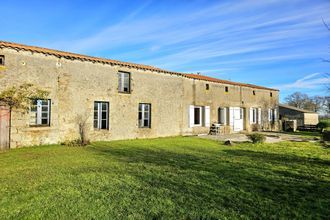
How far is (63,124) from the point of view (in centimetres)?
1248

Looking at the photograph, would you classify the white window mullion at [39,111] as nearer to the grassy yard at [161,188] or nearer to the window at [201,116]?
the grassy yard at [161,188]

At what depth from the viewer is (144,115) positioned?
1603 centimetres

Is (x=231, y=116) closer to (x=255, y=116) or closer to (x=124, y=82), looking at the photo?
(x=255, y=116)

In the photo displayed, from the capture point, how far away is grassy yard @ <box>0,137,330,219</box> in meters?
4.05

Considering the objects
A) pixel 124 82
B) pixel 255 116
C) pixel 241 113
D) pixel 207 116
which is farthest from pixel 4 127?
pixel 255 116

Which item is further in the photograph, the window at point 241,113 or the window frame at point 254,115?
the window frame at point 254,115

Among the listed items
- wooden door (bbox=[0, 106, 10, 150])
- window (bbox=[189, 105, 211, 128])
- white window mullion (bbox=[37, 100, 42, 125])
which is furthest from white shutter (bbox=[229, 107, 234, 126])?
wooden door (bbox=[0, 106, 10, 150])

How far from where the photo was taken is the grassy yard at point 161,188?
159 inches

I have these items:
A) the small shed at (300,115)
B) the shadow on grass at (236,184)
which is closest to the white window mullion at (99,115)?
the shadow on grass at (236,184)

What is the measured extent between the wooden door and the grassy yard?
2.62 m

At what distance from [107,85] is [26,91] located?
426cm

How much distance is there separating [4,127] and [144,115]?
782 cm

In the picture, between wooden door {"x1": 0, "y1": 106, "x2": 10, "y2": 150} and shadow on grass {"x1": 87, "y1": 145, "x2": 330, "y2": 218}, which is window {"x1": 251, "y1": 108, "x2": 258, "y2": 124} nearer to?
shadow on grass {"x1": 87, "y1": 145, "x2": 330, "y2": 218}

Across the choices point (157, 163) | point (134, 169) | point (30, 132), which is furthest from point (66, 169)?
point (30, 132)
